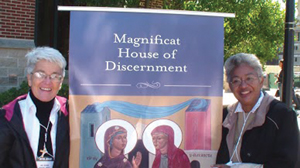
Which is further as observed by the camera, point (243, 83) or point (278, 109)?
point (243, 83)

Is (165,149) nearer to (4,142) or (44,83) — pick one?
(44,83)

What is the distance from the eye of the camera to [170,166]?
8.11 ft

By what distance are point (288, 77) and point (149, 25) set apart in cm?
255

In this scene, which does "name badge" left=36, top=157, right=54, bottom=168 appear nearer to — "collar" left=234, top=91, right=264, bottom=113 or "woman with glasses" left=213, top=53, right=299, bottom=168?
"woman with glasses" left=213, top=53, right=299, bottom=168

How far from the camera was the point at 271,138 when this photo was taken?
2.29 m

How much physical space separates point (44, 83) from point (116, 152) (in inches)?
29.7

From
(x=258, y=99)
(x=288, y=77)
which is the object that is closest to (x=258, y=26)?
(x=288, y=77)

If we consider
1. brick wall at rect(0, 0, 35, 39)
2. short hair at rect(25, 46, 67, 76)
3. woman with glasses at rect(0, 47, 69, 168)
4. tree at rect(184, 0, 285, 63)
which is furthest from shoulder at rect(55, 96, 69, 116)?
tree at rect(184, 0, 285, 63)

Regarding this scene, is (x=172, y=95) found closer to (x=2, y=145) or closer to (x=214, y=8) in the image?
(x=2, y=145)

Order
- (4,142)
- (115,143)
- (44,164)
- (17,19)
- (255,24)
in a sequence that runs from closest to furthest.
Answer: (4,142) → (44,164) → (115,143) → (17,19) → (255,24)

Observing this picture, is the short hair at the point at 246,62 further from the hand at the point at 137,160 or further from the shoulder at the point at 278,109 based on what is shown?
the hand at the point at 137,160

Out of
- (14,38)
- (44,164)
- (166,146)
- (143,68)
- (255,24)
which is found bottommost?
(44,164)

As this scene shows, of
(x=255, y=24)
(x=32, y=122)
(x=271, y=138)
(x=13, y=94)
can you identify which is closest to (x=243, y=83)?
(x=271, y=138)

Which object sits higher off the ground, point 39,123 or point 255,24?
point 255,24
